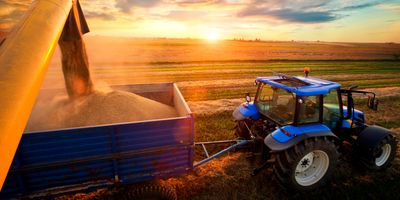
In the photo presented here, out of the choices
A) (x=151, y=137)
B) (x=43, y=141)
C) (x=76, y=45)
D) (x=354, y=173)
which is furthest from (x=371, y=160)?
(x=76, y=45)

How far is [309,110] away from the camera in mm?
4969

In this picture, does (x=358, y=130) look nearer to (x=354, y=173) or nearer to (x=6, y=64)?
(x=354, y=173)

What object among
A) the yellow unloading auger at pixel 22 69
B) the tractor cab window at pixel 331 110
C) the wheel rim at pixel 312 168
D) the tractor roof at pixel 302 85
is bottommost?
the wheel rim at pixel 312 168

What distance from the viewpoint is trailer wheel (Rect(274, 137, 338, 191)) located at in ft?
15.2

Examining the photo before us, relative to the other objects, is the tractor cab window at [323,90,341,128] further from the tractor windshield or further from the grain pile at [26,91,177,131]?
the grain pile at [26,91,177,131]

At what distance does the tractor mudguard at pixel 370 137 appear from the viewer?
17.3ft

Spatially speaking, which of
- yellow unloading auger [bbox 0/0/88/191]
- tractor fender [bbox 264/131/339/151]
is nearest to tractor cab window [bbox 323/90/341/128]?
tractor fender [bbox 264/131/339/151]

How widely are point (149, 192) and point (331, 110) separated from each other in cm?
421

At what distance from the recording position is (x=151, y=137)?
12.1 feet

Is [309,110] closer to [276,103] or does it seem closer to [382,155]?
[276,103]

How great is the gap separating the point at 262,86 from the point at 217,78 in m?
12.7

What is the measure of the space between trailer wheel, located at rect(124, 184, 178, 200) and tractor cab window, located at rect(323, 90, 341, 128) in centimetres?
363

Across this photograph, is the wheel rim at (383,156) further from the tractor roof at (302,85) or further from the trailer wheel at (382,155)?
the tractor roof at (302,85)

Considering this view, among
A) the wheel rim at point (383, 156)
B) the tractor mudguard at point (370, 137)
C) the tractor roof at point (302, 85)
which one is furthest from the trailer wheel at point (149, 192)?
the wheel rim at point (383, 156)
